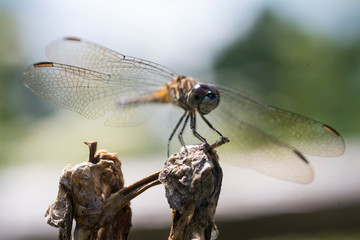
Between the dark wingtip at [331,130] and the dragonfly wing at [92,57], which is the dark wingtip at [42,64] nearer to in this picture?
the dragonfly wing at [92,57]

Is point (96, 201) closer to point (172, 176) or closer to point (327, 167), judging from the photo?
→ point (172, 176)

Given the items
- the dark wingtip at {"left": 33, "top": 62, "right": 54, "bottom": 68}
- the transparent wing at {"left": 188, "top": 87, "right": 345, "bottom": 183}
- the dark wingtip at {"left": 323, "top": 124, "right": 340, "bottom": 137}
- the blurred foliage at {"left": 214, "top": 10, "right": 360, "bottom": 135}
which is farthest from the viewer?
the blurred foliage at {"left": 214, "top": 10, "right": 360, "bottom": 135}

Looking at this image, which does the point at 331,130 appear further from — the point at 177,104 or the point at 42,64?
the point at 42,64

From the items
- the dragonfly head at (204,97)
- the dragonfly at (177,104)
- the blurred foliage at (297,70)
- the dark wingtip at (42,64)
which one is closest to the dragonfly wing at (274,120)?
the dragonfly at (177,104)

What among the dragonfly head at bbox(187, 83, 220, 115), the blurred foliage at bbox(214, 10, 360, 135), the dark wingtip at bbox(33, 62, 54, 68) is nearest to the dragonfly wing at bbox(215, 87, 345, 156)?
the dragonfly head at bbox(187, 83, 220, 115)

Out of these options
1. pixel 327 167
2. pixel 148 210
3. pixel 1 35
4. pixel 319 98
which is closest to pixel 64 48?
pixel 148 210

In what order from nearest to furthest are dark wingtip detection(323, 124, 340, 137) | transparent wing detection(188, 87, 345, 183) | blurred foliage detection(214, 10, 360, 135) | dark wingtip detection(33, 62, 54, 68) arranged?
dark wingtip detection(33, 62, 54, 68) < dark wingtip detection(323, 124, 340, 137) < transparent wing detection(188, 87, 345, 183) < blurred foliage detection(214, 10, 360, 135)

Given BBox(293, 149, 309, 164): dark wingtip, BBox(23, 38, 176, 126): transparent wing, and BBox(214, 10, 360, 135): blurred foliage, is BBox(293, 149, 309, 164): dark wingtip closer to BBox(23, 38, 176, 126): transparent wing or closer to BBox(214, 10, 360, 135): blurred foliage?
BBox(23, 38, 176, 126): transparent wing

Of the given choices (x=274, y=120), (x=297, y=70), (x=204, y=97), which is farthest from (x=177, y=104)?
(x=297, y=70)
